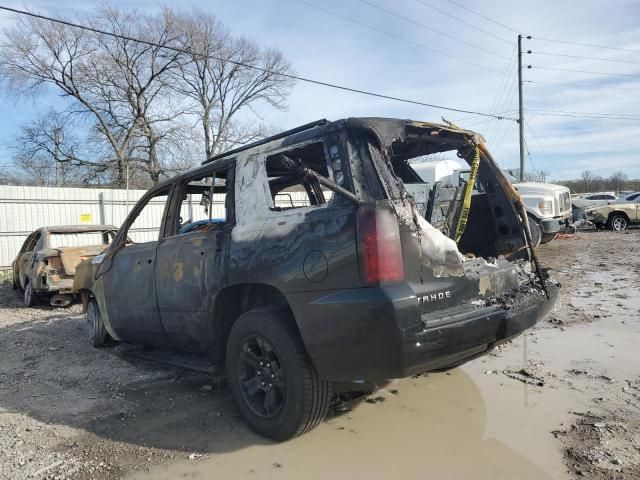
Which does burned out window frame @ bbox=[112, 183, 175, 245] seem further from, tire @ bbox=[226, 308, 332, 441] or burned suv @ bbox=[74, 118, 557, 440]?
tire @ bbox=[226, 308, 332, 441]

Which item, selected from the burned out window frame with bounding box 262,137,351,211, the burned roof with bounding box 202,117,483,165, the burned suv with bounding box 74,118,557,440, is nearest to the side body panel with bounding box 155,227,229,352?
the burned suv with bounding box 74,118,557,440

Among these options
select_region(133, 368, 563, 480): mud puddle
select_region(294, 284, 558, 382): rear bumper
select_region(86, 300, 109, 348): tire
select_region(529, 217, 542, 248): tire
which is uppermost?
select_region(529, 217, 542, 248): tire

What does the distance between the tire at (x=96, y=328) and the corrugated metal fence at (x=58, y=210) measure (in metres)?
6.91

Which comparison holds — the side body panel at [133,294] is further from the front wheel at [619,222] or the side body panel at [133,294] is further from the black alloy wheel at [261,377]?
the front wheel at [619,222]

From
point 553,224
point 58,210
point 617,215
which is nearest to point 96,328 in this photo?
point 553,224

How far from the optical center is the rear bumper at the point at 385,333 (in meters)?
2.75

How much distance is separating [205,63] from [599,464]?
116ft

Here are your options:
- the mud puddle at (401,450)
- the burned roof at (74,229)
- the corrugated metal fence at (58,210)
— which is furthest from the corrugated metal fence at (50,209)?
the mud puddle at (401,450)

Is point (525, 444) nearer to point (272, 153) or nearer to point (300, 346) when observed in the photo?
point (300, 346)

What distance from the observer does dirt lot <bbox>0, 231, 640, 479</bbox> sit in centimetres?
306

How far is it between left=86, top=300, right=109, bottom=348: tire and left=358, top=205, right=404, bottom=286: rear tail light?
156 inches

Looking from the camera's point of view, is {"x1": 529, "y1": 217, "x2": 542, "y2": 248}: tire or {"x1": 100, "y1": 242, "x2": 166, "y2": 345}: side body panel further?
{"x1": 529, "y1": 217, "x2": 542, "y2": 248}: tire

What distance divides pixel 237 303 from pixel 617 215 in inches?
821

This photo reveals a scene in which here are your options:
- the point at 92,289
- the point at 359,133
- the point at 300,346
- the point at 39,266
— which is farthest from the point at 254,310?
the point at 39,266
